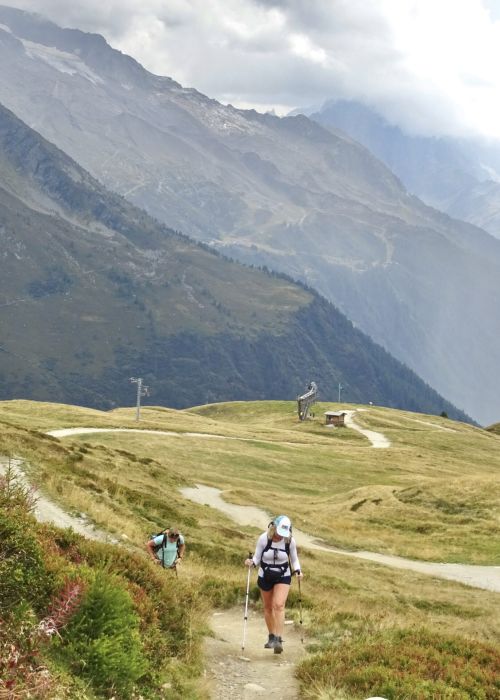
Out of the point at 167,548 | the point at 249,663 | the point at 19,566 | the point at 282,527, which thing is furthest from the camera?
the point at 167,548

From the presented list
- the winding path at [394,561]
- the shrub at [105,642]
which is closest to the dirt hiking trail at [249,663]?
Result: the shrub at [105,642]

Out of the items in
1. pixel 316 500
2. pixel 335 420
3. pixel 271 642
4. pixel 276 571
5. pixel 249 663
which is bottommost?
pixel 316 500

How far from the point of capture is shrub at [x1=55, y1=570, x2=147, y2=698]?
10.6 metres

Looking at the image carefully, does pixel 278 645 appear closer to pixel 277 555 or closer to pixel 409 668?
pixel 277 555

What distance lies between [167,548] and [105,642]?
1072cm

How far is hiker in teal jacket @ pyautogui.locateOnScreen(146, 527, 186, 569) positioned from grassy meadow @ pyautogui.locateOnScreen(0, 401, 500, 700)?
1.19 metres

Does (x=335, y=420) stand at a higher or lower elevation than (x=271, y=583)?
lower

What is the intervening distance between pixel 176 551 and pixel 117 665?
10.8 meters

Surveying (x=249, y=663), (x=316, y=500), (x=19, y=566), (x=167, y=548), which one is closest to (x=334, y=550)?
(x=316, y=500)

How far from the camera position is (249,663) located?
15398 mm

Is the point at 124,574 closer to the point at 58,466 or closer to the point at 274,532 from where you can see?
the point at 274,532

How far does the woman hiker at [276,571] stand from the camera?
16.3 meters

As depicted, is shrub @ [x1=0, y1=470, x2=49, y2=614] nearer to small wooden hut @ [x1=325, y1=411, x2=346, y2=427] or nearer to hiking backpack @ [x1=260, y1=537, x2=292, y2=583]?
hiking backpack @ [x1=260, y1=537, x2=292, y2=583]

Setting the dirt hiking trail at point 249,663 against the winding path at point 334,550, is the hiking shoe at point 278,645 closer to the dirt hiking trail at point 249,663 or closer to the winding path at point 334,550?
the dirt hiking trail at point 249,663
